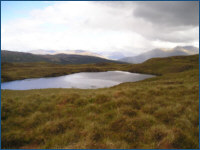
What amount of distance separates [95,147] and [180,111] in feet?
21.3

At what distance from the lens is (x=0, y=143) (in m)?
6.19

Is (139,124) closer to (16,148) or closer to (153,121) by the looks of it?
(153,121)

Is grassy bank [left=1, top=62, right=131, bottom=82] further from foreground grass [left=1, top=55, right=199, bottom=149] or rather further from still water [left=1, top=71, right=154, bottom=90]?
foreground grass [left=1, top=55, right=199, bottom=149]

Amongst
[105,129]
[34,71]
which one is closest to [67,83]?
[34,71]

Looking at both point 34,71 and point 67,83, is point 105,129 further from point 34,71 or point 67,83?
point 34,71

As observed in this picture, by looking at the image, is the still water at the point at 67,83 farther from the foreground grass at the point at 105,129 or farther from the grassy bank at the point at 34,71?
the foreground grass at the point at 105,129

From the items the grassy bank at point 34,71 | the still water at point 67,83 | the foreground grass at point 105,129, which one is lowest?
the still water at point 67,83

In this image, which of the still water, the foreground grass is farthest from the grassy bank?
the foreground grass

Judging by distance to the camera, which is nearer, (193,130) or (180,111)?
(193,130)

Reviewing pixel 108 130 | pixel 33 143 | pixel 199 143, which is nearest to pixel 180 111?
pixel 199 143

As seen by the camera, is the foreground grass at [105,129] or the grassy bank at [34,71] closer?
the foreground grass at [105,129]

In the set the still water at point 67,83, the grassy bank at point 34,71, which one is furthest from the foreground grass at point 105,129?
the grassy bank at point 34,71

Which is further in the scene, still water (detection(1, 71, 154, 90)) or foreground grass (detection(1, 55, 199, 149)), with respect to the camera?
still water (detection(1, 71, 154, 90))

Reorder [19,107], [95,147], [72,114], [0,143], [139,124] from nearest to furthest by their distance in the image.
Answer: [95,147], [0,143], [139,124], [72,114], [19,107]
